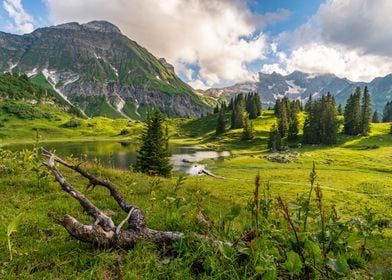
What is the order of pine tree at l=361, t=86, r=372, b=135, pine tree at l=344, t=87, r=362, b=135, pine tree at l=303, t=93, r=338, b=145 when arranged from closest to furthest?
pine tree at l=303, t=93, r=338, b=145, pine tree at l=344, t=87, r=362, b=135, pine tree at l=361, t=86, r=372, b=135

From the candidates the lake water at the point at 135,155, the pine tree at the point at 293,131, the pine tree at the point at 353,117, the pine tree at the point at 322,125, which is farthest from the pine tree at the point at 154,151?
the pine tree at the point at 353,117

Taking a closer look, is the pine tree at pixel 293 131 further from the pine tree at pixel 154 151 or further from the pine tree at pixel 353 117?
the pine tree at pixel 154 151

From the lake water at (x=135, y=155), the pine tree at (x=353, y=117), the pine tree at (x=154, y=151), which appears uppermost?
the pine tree at (x=353, y=117)

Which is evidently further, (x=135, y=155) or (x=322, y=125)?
(x=322, y=125)

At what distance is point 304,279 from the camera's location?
4.03 metres

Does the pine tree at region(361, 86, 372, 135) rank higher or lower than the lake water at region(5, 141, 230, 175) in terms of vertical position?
higher

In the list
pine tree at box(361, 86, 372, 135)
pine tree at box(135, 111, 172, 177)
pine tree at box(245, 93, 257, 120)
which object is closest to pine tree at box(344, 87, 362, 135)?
pine tree at box(361, 86, 372, 135)

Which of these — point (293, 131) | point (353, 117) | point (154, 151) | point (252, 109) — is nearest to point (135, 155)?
point (154, 151)

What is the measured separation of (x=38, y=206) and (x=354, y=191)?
47.5 meters

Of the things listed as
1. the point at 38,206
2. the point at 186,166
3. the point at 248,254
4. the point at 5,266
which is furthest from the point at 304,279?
the point at 186,166

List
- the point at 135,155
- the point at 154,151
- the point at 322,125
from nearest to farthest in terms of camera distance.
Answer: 1. the point at 154,151
2. the point at 135,155
3. the point at 322,125

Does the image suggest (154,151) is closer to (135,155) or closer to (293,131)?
(135,155)

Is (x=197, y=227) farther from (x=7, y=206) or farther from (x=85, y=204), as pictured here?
(x=7, y=206)

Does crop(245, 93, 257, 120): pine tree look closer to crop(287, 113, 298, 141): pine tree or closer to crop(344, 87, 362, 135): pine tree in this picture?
crop(287, 113, 298, 141): pine tree
